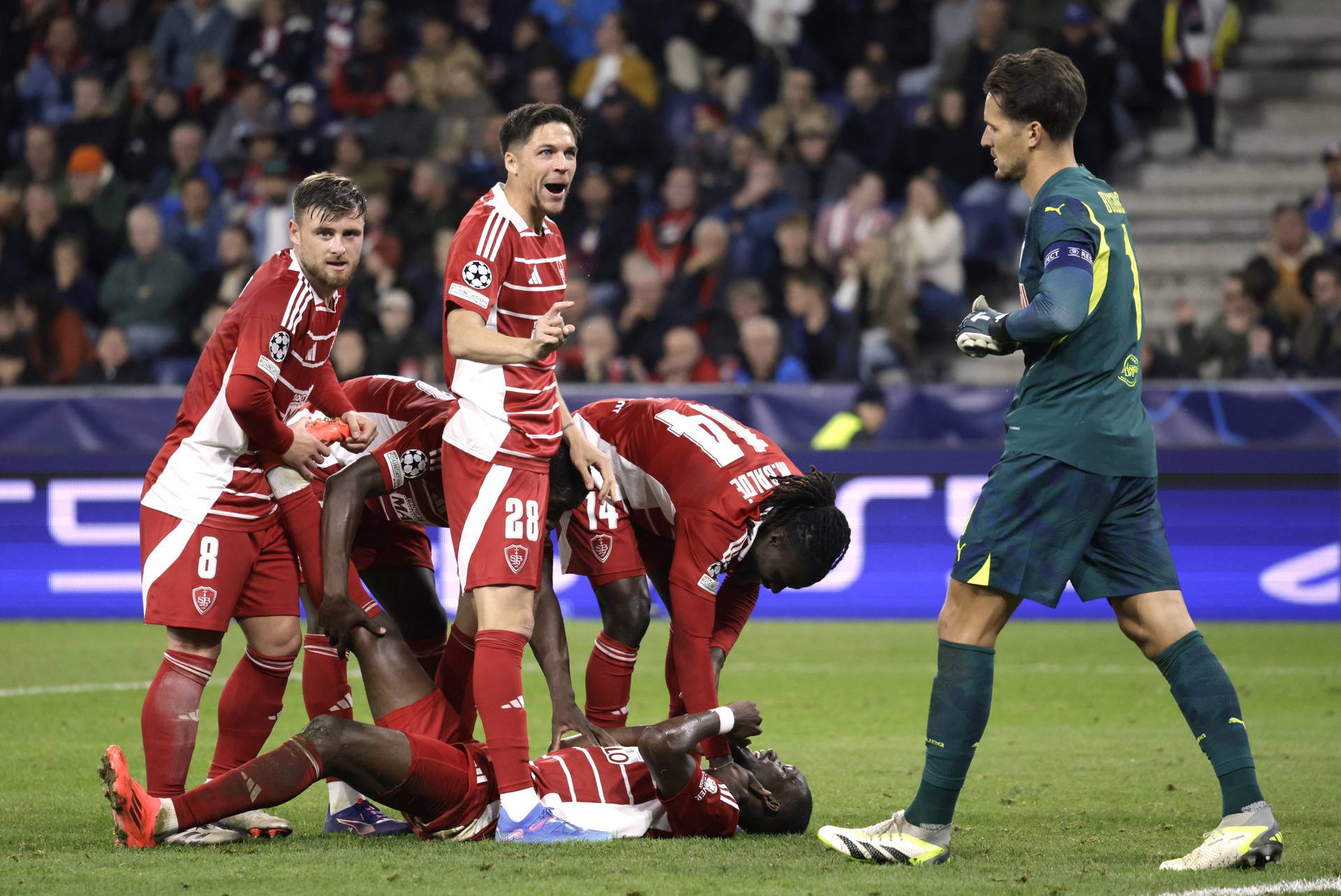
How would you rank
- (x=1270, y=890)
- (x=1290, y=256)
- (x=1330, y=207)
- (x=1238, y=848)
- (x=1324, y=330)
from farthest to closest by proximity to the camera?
(x=1330, y=207), (x=1290, y=256), (x=1324, y=330), (x=1238, y=848), (x=1270, y=890)

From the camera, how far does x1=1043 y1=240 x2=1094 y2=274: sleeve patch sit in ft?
15.1

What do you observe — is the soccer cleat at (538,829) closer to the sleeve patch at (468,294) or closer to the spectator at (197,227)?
the sleeve patch at (468,294)

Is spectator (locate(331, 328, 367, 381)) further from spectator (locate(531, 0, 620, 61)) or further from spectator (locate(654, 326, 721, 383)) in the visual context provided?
spectator (locate(531, 0, 620, 61))

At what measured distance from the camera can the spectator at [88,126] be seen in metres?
17.1

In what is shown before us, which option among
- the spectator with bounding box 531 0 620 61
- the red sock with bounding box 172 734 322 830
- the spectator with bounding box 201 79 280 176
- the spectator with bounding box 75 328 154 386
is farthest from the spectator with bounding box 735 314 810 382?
the red sock with bounding box 172 734 322 830

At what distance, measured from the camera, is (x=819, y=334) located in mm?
13586

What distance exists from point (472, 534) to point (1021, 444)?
1708 millimetres

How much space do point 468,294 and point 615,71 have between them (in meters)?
11.5

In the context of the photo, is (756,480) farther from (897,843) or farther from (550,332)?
(897,843)

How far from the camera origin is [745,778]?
535 centimetres

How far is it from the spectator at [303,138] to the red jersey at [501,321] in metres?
11.3

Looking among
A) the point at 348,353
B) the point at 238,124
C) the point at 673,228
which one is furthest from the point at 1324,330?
the point at 238,124

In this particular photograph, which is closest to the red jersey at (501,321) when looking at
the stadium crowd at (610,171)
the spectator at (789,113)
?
the stadium crowd at (610,171)

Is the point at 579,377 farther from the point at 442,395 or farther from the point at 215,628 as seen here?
the point at 215,628
